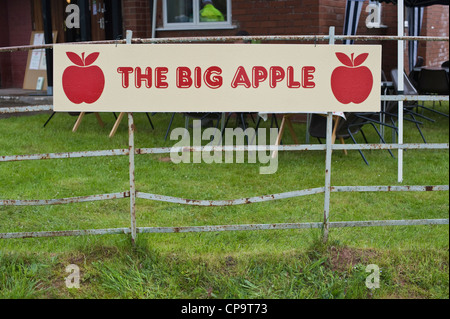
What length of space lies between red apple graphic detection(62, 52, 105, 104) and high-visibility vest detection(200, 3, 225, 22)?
797cm

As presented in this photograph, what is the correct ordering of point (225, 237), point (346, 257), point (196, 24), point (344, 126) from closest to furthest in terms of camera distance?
point (346, 257)
point (225, 237)
point (344, 126)
point (196, 24)

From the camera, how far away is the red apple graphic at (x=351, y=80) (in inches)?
134

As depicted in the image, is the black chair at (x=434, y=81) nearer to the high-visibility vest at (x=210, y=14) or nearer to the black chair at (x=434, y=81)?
the black chair at (x=434, y=81)

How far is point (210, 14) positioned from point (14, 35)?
21.4ft

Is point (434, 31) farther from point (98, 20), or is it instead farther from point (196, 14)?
point (98, 20)

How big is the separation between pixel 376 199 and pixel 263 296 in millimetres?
2337

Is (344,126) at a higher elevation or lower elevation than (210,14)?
lower

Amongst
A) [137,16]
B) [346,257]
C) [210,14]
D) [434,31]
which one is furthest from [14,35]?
[346,257]

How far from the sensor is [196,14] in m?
11.3

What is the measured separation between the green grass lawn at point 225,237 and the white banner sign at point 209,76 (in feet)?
2.89

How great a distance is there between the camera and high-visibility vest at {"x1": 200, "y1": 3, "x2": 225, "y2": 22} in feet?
36.2

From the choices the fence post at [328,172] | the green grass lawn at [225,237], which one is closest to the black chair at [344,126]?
the green grass lawn at [225,237]

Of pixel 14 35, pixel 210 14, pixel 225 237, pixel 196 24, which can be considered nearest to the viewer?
pixel 225 237

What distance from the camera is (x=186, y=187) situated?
5523mm
